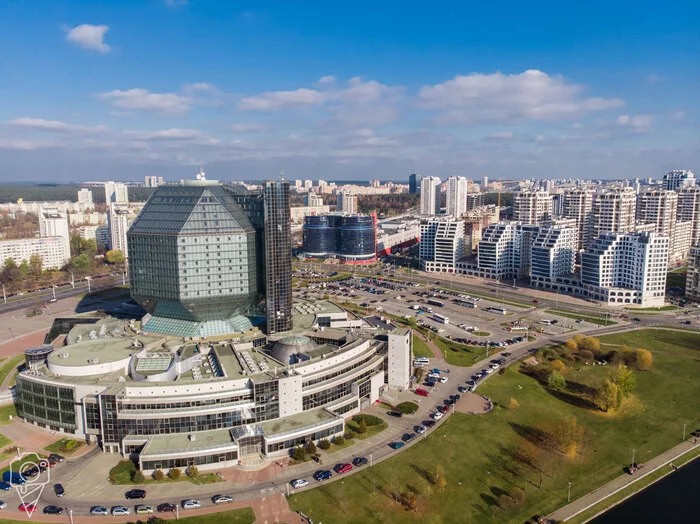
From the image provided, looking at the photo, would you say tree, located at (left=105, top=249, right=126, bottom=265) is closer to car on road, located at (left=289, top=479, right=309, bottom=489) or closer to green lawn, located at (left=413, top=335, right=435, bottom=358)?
green lawn, located at (left=413, top=335, right=435, bottom=358)

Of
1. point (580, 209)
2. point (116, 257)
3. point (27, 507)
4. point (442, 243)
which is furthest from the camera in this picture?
point (116, 257)

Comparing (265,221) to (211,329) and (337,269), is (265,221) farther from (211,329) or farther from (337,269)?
(337,269)

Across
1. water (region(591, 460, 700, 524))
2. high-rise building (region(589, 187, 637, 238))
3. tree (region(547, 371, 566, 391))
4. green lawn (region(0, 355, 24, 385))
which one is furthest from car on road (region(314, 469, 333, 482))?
high-rise building (region(589, 187, 637, 238))

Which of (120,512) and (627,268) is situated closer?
(120,512)

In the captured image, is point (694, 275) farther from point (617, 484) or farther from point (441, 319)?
point (617, 484)

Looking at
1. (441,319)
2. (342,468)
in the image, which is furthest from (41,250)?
(342,468)
